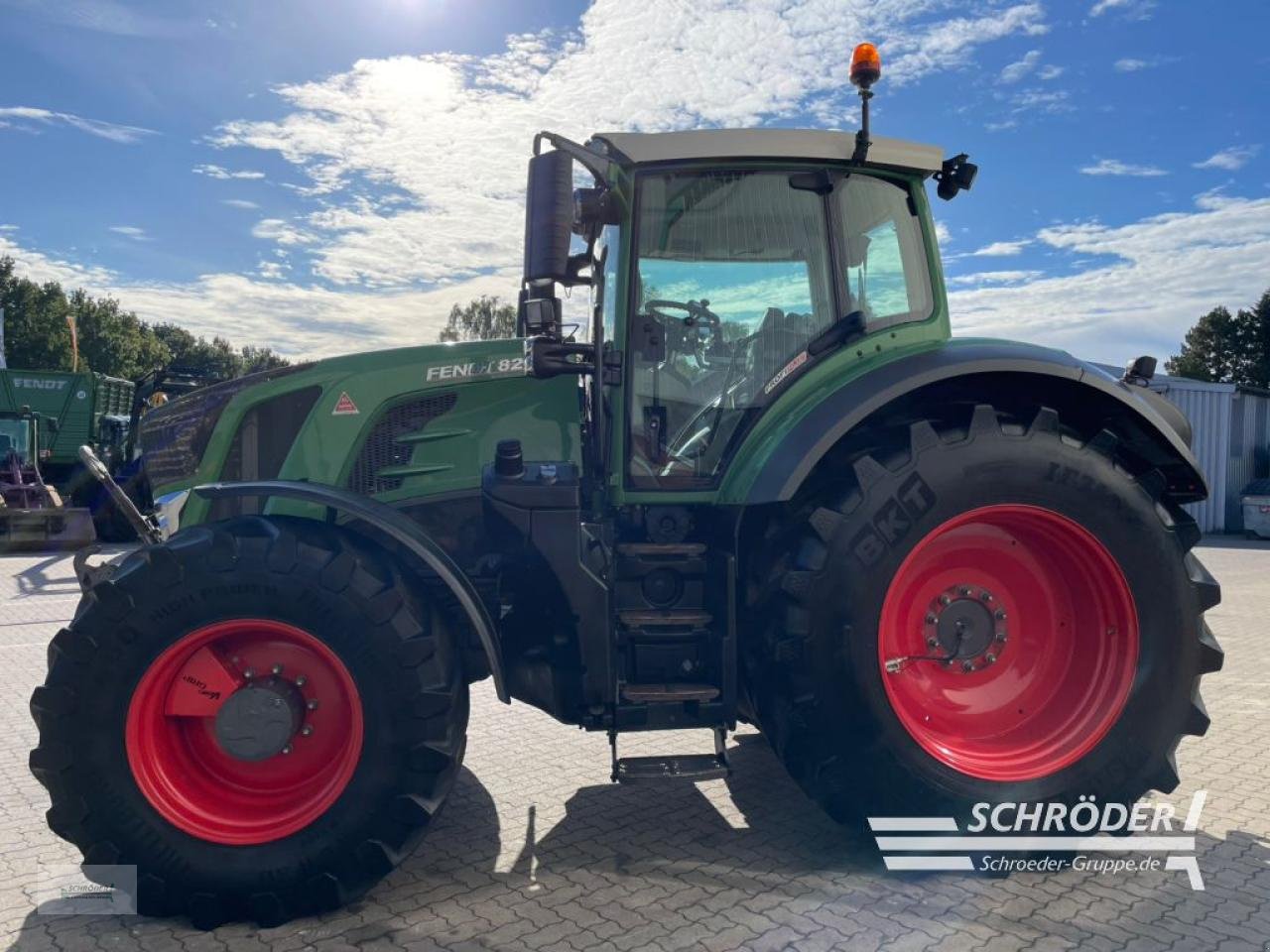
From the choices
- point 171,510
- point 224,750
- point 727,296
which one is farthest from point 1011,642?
point 171,510

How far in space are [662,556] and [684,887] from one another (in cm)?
112

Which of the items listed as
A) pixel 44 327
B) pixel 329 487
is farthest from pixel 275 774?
pixel 44 327

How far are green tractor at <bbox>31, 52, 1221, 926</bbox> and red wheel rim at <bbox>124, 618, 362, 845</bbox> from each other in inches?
0.5

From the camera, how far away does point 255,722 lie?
2986mm

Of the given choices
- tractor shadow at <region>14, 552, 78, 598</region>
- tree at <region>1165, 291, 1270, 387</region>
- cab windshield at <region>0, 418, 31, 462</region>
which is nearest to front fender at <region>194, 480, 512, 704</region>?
tractor shadow at <region>14, 552, 78, 598</region>

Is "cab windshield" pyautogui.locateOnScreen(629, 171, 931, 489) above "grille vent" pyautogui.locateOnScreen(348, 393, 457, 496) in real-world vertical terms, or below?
above

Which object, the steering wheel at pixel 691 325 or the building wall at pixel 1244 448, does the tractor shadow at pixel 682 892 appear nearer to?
the steering wheel at pixel 691 325

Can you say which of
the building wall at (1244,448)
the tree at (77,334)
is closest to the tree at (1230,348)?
the building wall at (1244,448)

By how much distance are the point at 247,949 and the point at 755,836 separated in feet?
5.82

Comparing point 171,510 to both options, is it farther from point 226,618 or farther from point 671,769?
point 671,769

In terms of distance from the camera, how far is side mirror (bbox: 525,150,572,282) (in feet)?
9.29

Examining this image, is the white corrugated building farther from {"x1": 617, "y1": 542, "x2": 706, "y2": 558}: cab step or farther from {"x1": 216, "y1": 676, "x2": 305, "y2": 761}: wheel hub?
{"x1": 216, "y1": 676, "x2": 305, "y2": 761}: wheel hub

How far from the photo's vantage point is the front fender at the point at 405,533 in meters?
3.05

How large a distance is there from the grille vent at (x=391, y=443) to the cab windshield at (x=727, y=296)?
813mm
